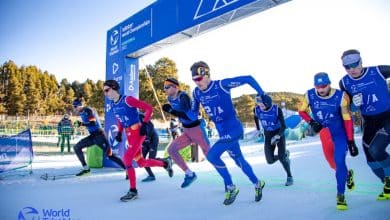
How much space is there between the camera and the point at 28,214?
4023mm

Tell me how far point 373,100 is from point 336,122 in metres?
0.53

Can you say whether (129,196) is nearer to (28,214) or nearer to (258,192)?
(28,214)

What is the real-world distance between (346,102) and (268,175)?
3522 millimetres

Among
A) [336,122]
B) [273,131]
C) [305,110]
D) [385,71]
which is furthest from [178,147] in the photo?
[385,71]

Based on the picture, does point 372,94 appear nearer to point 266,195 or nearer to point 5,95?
point 266,195

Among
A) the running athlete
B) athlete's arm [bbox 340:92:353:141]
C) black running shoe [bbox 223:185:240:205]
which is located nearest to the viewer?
athlete's arm [bbox 340:92:353:141]

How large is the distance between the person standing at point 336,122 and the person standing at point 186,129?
1.98 meters

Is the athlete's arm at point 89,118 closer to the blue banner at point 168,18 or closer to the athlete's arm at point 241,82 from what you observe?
the blue banner at point 168,18

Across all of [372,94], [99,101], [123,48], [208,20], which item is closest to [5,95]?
[99,101]

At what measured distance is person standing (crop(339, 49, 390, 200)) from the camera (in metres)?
3.88

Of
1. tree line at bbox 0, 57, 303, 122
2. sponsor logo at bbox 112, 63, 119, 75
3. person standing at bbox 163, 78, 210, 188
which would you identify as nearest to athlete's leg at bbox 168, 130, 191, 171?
person standing at bbox 163, 78, 210, 188

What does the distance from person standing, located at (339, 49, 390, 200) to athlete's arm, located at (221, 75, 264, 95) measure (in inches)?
45.2

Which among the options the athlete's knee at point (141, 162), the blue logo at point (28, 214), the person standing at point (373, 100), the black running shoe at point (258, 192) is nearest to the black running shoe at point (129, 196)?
the athlete's knee at point (141, 162)

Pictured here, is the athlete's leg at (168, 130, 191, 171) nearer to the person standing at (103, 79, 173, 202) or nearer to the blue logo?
the person standing at (103, 79, 173, 202)
